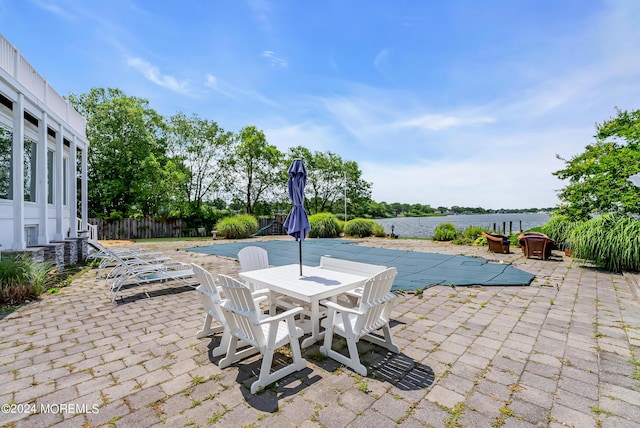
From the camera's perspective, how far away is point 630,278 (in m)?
5.82

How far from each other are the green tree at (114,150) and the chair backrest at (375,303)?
19726 millimetres

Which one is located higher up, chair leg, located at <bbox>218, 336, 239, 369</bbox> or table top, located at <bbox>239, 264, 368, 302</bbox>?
table top, located at <bbox>239, 264, 368, 302</bbox>

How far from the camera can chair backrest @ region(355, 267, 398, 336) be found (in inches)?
97.9

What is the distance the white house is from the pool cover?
4373 mm

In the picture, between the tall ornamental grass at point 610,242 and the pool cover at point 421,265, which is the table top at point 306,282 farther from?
the tall ornamental grass at point 610,242

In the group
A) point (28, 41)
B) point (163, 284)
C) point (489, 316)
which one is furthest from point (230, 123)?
point (489, 316)

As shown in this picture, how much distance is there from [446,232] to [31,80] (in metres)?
15.7

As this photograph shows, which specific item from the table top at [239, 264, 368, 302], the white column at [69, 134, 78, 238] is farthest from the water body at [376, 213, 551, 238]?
the white column at [69, 134, 78, 238]

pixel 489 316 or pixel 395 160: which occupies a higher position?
pixel 395 160

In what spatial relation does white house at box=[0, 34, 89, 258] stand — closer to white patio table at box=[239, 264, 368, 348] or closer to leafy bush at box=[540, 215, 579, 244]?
white patio table at box=[239, 264, 368, 348]

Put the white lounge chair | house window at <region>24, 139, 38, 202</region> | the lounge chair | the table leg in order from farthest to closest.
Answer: the lounge chair < house window at <region>24, 139, 38, 202</region> < the white lounge chair < the table leg

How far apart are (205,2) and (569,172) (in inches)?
450

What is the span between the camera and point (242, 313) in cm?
226

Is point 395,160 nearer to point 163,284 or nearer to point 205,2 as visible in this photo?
point 205,2
